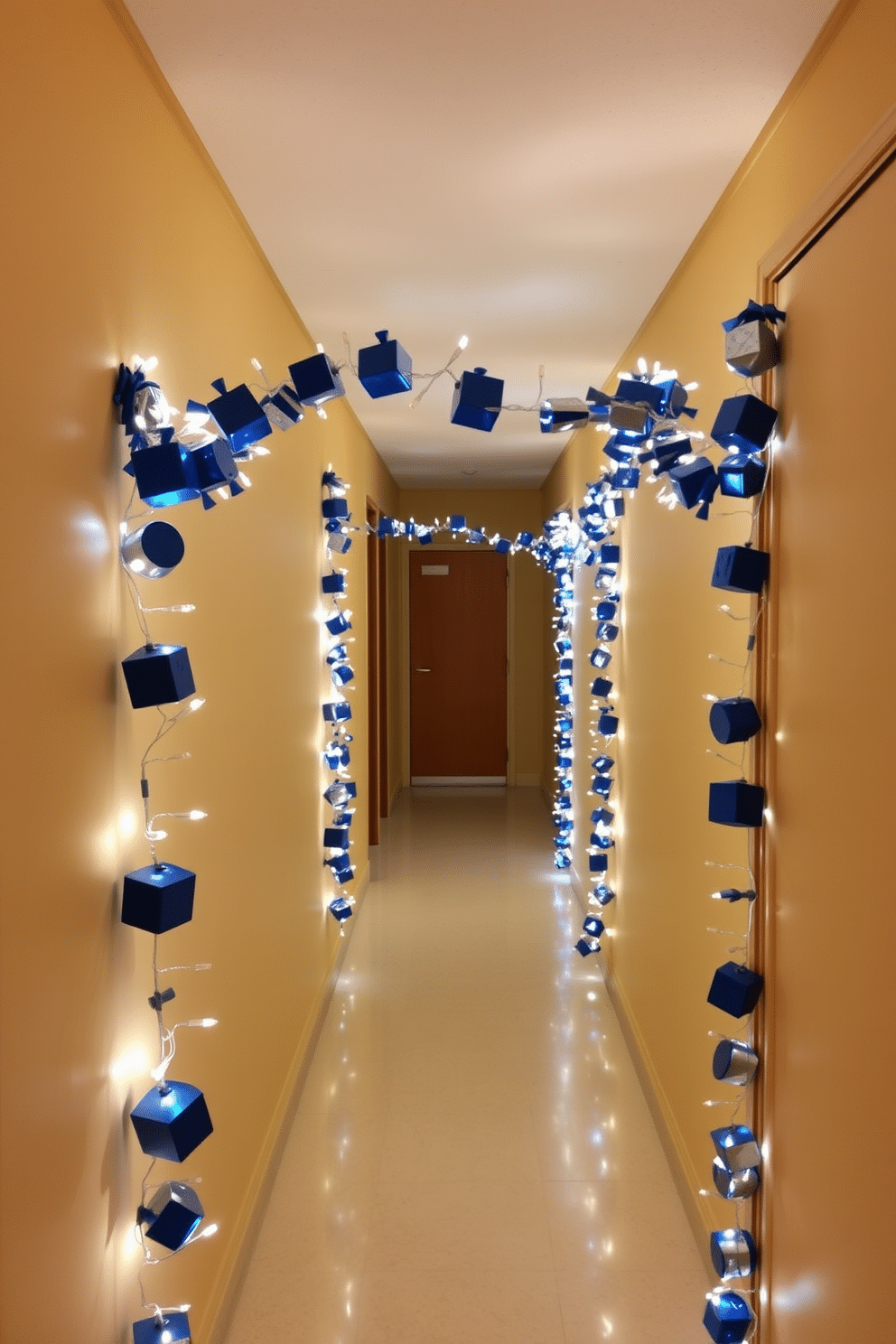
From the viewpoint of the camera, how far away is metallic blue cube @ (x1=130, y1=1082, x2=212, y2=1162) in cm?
155

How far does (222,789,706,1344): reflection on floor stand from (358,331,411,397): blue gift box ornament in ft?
6.42

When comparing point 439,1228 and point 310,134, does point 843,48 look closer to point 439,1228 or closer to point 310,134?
point 310,134

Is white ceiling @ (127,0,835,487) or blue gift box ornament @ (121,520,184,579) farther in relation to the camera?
white ceiling @ (127,0,835,487)

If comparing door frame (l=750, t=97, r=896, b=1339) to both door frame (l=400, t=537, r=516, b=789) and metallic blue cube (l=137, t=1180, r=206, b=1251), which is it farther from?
door frame (l=400, t=537, r=516, b=789)

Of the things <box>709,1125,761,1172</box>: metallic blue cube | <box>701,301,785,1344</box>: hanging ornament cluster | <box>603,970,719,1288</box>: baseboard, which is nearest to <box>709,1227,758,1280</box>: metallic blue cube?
<box>701,301,785,1344</box>: hanging ornament cluster

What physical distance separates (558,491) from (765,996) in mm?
4993

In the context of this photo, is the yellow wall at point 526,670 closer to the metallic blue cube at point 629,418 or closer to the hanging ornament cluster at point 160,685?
the metallic blue cube at point 629,418

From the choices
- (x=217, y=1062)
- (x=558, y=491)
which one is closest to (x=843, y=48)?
(x=217, y=1062)

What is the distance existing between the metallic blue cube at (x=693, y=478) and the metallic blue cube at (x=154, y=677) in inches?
38.4

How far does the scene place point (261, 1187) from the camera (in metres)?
2.68

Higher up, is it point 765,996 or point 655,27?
point 655,27

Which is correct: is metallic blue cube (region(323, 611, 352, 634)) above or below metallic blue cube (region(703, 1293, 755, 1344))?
above

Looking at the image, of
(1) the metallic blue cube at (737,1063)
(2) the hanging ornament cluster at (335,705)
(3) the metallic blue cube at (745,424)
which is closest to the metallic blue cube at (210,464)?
(3) the metallic blue cube at (745,424)

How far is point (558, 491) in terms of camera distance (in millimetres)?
6684
